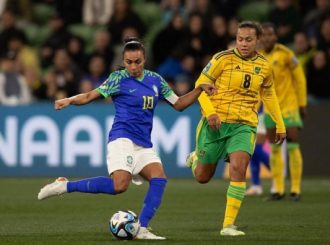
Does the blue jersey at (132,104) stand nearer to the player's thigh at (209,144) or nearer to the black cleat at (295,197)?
the player's thigh at (209,144)

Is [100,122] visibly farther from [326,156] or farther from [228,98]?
[228,98]

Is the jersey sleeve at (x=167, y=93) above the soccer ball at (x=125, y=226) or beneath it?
above

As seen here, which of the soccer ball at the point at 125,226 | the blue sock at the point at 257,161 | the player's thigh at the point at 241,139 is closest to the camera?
the soccer ball at the point at 125,226

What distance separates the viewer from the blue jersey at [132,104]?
1089 cm

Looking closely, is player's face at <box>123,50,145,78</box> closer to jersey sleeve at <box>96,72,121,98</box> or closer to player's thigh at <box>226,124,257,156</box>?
jersey sleeve at <box>96,72,121,98</box>

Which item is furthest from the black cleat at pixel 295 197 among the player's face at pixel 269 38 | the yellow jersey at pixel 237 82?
the yellow jersey at pixel 237 82

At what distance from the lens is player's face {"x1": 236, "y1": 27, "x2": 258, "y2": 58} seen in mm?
11352

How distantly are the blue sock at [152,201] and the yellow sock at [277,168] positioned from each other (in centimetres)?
529

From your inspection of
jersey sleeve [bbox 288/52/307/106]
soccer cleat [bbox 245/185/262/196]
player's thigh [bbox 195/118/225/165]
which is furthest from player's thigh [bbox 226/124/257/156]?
soccer cleat [bbox 245/185/262/196]

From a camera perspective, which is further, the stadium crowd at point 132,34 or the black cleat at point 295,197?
the stadium crowd at point 132,34

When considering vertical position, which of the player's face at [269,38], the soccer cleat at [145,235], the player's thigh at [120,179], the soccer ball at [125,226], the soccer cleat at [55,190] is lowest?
the soccer cleat at [145,235]

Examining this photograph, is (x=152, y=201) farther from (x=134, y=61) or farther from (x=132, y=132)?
(x=134, y=61)

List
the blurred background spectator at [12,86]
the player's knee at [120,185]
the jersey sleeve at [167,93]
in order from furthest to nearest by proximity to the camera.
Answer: the blurred background spectator at [12,86] → the jersey sleeve at [167,93] → the player's knee at [120,185]

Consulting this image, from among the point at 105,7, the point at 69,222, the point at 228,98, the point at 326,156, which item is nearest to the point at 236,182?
the point at 228,98
